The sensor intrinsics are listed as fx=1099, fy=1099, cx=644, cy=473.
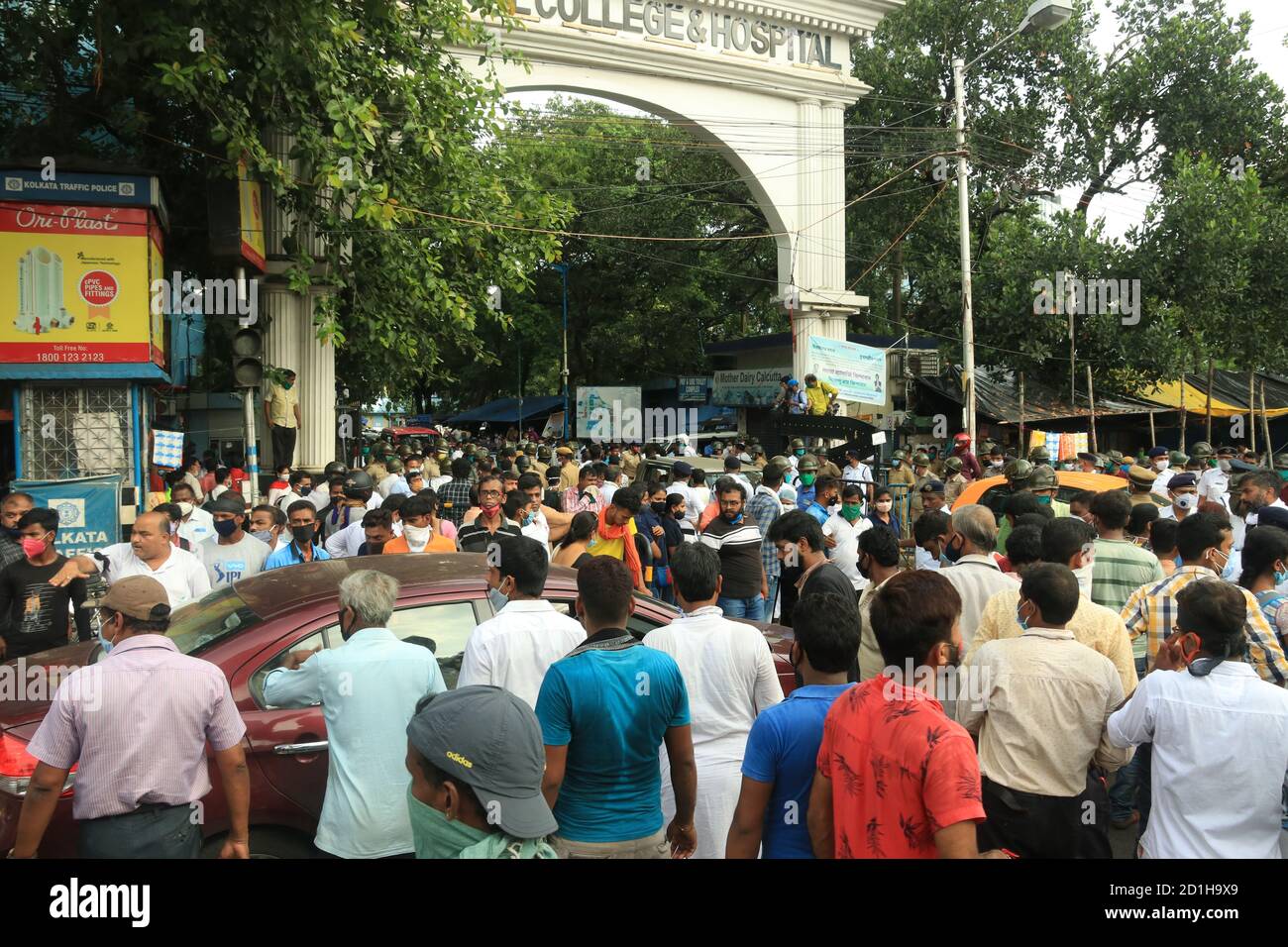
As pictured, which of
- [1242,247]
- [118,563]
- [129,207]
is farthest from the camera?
[1242,247]

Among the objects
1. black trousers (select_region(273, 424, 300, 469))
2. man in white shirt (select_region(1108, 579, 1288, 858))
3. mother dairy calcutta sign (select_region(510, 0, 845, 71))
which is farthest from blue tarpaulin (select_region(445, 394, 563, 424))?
man in white shirt (select_region(1108, 579, 1288, 858))

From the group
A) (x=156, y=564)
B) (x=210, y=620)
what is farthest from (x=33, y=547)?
(x=210, y=620)

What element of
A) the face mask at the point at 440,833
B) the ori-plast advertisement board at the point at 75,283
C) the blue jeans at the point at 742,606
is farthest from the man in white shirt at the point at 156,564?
the ori-plast advertisement board at the point at 75,283

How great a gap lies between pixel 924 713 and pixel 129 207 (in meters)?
11.5

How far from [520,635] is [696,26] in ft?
57.7

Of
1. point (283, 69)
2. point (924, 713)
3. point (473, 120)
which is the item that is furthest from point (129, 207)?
point (924, 713)

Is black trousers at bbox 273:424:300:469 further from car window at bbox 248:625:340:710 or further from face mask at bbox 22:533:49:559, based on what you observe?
car window at bbox 248:625:340:710

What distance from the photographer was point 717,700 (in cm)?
413

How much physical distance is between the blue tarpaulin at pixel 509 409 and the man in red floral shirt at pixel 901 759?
125 ft

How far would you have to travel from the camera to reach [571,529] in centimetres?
763

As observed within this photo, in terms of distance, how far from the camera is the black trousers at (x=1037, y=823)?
3.88m

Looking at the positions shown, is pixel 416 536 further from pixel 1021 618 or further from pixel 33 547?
pixel 1021 618

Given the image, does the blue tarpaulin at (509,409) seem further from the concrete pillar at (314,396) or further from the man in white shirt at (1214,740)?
the man in white shirt at (1214,740)

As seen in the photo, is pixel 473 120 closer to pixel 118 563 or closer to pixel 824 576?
pixel 118 563
